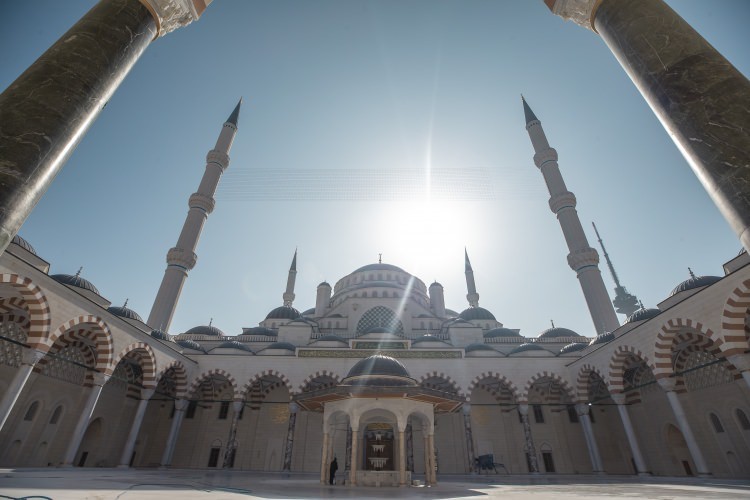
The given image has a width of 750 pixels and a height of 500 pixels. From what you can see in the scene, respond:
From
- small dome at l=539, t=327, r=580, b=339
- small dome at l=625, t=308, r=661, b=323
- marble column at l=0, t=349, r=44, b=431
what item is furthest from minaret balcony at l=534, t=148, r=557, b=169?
marble column at l=0, t=349, r=44, b=431

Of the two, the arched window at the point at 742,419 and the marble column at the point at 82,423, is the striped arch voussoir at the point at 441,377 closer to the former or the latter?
the arched window at the point at 742,419

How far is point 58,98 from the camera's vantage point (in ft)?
8.50

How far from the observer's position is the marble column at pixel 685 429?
424 inches

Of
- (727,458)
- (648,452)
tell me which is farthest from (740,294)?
(648,452)

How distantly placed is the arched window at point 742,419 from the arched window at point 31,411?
23.0 metres

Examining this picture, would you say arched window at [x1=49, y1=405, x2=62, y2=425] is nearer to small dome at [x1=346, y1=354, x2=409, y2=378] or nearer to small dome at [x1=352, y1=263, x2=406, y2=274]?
small dome at [x1=346, y1=354, x2=409, y2=378]

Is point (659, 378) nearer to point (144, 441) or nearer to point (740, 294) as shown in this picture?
point (740, 294)

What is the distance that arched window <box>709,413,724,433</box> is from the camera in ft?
41.0

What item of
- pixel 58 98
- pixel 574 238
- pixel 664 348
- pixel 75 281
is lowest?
pixel 58 98

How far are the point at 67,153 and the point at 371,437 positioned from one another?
35.5 ft

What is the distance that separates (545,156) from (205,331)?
24961 mm

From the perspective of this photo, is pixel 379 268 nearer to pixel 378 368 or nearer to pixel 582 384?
pixel 582 384

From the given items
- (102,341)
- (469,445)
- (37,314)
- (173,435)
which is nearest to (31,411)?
(102,341)

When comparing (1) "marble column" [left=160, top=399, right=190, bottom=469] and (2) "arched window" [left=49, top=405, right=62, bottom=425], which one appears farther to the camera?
(1) "marble column" [left=160, top=399, right=190, bottom=469]
